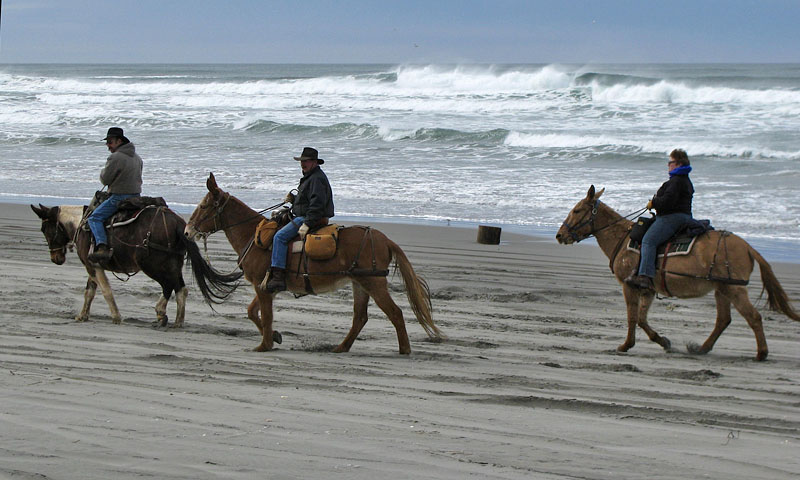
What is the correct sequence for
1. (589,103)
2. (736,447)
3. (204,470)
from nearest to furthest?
1. (204,470)
2. (736,447)
3. (589,103)

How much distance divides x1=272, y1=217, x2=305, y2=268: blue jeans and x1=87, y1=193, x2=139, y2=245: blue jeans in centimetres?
246

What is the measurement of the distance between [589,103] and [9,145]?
2768cm

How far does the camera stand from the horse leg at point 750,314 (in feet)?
26.6

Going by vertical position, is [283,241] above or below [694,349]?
above

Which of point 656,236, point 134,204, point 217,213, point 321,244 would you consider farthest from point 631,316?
point 134,204

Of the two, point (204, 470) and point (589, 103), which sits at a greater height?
point (589, 103)

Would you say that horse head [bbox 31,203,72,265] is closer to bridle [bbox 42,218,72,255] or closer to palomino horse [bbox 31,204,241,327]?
bridle [bbox 42,218,72,255]

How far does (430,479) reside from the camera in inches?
175

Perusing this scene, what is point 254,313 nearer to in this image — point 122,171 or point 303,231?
point 303,231

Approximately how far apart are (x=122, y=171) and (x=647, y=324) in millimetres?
5889

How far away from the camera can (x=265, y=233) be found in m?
8.30

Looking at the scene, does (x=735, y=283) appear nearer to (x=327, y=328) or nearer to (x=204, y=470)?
(x=327, y=328)

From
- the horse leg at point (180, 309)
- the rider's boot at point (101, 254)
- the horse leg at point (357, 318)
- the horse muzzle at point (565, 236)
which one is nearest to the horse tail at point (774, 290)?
the horse muzzle at point (565, 236)

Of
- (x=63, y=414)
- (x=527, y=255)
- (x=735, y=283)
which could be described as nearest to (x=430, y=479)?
(x=63, y=414)
